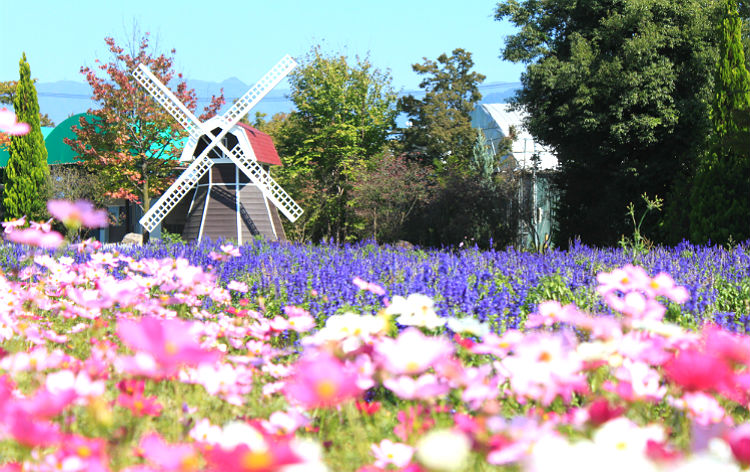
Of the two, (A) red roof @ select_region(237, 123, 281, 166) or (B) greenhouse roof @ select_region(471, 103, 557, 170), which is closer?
(A) red roof @ select_region(237, 123, 281, 166)

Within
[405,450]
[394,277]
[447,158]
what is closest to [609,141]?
[447,158]

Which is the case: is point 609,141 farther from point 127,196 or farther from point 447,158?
point 127,196

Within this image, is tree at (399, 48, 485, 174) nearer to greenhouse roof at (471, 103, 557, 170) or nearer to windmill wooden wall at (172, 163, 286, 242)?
greenhouse roof at (471, 103, 557, 170)

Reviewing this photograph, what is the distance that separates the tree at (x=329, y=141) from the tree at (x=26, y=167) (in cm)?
813

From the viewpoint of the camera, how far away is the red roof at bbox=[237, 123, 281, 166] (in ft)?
60.4

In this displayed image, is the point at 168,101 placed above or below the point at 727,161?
above

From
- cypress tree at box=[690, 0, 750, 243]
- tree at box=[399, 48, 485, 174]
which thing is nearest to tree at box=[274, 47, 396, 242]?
tree at box=[399, 48, 485, 174]

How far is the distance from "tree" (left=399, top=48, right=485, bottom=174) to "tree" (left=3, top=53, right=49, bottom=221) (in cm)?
1272

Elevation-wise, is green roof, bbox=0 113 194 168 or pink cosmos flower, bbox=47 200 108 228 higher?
Answer: green roof, bbox=0 113 194 168

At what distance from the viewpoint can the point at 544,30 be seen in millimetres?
17297

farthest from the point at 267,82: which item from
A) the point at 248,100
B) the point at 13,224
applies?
the point at 13,224

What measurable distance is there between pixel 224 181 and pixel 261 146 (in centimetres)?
184

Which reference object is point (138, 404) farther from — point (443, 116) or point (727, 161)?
point (443, 116)

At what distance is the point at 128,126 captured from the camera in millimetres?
20422
